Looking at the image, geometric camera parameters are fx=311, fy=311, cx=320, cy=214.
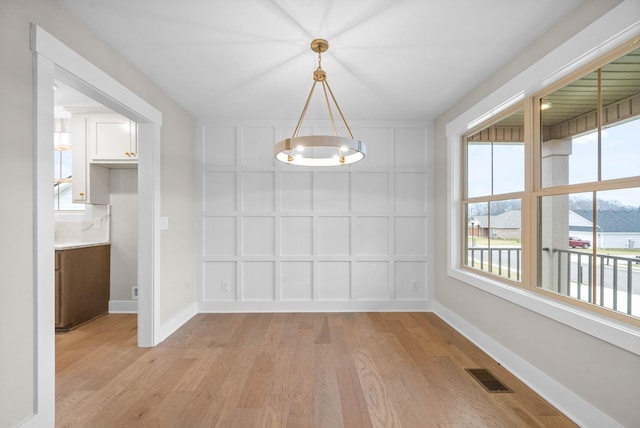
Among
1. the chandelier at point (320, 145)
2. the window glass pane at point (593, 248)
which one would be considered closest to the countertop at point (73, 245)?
the chandelier at point (320, 145)

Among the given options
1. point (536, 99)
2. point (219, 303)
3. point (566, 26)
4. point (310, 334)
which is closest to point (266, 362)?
point (310, 334)

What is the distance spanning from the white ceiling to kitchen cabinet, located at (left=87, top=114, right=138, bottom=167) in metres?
0.86

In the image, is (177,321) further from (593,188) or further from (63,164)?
(593,188)

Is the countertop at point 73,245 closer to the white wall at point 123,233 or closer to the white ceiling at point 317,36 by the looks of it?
the white wall at point 123,233

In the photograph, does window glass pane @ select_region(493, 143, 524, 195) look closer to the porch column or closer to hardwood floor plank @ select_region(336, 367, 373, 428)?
the porch column

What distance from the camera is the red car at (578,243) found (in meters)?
1.96

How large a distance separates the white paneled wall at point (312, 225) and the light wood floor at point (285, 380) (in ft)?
1.95

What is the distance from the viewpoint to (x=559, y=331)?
2027 millimetres

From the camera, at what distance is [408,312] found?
4031 mm

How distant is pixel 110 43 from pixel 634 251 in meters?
3.65

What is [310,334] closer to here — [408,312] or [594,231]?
[408,312]

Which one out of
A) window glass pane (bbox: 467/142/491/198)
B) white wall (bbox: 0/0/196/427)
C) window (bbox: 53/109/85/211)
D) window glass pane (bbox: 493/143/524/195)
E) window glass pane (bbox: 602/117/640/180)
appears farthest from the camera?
window (bbox: 53/109/85/211)

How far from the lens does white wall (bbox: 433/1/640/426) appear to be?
1.63m

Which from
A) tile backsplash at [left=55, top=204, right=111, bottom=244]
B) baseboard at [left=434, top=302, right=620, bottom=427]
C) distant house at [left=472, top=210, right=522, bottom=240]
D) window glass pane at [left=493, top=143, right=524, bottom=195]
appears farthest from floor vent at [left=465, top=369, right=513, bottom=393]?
tile backsplash at [left=55, top=204, right=111, bottom=244]
